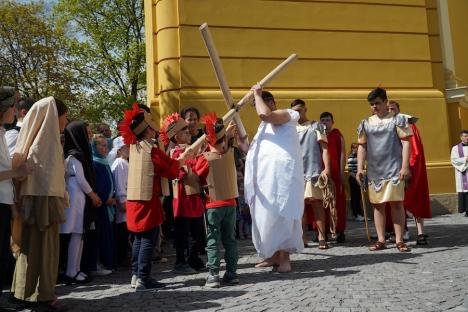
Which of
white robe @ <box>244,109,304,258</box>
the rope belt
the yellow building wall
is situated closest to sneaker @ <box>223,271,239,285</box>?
white robe @ <box>244,109,304,258</box>

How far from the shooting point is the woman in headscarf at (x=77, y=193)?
5305 millimetres

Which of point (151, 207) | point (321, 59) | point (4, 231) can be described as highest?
point (321, 59)

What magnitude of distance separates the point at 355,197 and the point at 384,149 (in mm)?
4714

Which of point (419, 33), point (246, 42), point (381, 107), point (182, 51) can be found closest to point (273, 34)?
point (246, 42)

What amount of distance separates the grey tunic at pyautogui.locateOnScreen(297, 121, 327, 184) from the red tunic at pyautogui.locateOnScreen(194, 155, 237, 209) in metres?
2.32

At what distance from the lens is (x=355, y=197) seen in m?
10.7

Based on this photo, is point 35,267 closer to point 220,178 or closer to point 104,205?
point 220,178

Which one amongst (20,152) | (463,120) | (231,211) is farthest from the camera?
(463,120)

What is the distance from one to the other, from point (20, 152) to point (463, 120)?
10.4 meters

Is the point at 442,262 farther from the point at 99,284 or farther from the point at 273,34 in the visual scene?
the point at 273,34

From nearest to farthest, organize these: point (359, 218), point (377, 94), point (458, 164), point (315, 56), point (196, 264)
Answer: point (196, 264) < point (377, 94) < point (458, 164) < point (315, 56) < point (359, 218)

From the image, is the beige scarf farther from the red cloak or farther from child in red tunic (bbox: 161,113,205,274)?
the red cloak

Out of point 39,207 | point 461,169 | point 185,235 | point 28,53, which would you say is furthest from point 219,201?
point 28,53

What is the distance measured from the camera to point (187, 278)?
5.16 metres
